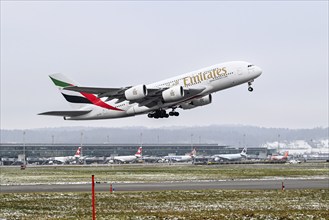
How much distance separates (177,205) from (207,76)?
96.3ft

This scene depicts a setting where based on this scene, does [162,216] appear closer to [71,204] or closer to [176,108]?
[71,204]

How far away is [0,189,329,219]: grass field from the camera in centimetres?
2584

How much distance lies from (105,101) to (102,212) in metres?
39.1

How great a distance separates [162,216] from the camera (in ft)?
81.5

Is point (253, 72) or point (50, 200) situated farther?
point (253, 72)

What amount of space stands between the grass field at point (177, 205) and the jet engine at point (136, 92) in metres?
20.8

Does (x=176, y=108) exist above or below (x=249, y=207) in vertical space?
above

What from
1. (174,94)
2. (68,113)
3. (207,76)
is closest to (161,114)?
(174,94)

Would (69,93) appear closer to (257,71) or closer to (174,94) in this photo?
(174,94)

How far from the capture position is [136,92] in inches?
2372

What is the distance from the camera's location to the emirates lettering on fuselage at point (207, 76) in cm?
5966

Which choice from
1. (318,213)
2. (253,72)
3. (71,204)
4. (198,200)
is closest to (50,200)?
(71,204)

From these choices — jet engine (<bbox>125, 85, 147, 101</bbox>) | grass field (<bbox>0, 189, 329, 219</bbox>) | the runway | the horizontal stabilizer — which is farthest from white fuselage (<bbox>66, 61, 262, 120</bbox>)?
grass field (<bbox>0, 189, 329, 219</bbox>)

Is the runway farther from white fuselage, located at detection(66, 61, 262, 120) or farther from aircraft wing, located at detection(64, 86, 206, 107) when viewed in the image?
white fuselage, located at detection(66, 61, 262, 120)
